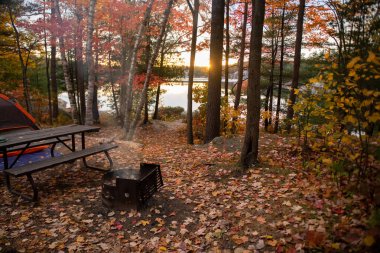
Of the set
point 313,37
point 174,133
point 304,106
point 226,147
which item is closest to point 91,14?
point 226,147

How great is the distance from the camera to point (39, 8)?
15062 mm

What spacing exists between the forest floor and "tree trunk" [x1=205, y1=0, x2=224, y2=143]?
321 centimetres

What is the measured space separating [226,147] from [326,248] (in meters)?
4.94

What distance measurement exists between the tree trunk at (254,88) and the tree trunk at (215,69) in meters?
3.35

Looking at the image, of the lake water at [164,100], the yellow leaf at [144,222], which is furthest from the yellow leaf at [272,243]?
the lake water at [164,100]

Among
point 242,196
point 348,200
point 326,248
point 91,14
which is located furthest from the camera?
point 91,14

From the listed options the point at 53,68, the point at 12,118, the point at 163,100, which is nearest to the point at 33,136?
the point at 12,118

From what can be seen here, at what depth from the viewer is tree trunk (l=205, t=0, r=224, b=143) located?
8.74 meters

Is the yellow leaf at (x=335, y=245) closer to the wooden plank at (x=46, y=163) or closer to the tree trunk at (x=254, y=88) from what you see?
the tree trunk at (x=254, y=88)

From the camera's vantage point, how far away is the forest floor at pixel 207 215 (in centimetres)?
346

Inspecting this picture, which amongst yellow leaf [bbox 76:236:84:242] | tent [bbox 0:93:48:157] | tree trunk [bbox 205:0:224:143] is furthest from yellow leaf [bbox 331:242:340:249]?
A: tent [bbox 0:93:48:157]

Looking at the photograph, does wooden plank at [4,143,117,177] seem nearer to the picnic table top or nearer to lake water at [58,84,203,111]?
the picnic table top

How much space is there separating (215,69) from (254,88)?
3761 mm

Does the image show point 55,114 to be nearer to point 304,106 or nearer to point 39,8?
point 39,8
